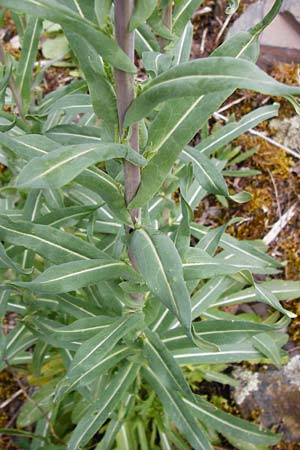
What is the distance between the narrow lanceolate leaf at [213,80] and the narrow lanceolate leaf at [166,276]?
294 millimetres

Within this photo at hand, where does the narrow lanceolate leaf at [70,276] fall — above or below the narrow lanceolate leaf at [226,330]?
above

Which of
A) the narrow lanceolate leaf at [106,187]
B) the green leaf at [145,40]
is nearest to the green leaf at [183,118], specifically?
the narrow lanceolate leaf at [106,187]

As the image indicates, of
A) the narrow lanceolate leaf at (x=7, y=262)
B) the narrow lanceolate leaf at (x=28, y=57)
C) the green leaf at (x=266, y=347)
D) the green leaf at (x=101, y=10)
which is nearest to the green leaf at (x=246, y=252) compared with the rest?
the green leaf at (x=266, y=347)

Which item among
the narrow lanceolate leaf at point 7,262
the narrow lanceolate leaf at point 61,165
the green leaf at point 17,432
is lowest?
the green leaf at point 17,432

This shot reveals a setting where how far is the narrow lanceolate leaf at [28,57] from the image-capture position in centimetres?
150

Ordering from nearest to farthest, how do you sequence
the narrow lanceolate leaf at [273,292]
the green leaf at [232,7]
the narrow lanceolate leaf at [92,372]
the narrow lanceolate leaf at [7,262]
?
the green leaf at [232,7] < the narrow lanceolate leaf at [7,262] < the narrow lanceolate leaf at [92,372] < the narrow lanceolate leaf at [273,292]

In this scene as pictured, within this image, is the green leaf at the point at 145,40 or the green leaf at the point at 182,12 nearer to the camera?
the green leaf at the point at 182,12

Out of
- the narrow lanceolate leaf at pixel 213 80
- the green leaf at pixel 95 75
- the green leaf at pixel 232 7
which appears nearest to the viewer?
the narrow lanceolate leaf at pixel 213 80

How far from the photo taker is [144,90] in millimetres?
738

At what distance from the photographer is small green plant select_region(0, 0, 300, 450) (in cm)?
71

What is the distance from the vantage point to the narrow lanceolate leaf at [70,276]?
1.03 meters

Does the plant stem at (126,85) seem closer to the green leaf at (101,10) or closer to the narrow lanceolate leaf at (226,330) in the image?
the green leaf at (101,10)

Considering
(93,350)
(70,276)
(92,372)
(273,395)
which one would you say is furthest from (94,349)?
(273,395)

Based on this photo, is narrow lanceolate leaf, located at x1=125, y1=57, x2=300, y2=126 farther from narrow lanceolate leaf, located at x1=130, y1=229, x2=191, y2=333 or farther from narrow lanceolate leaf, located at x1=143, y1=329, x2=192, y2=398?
narrow lanceolate leaf, located at x1=143, y1=329, x2=192, y2=398
